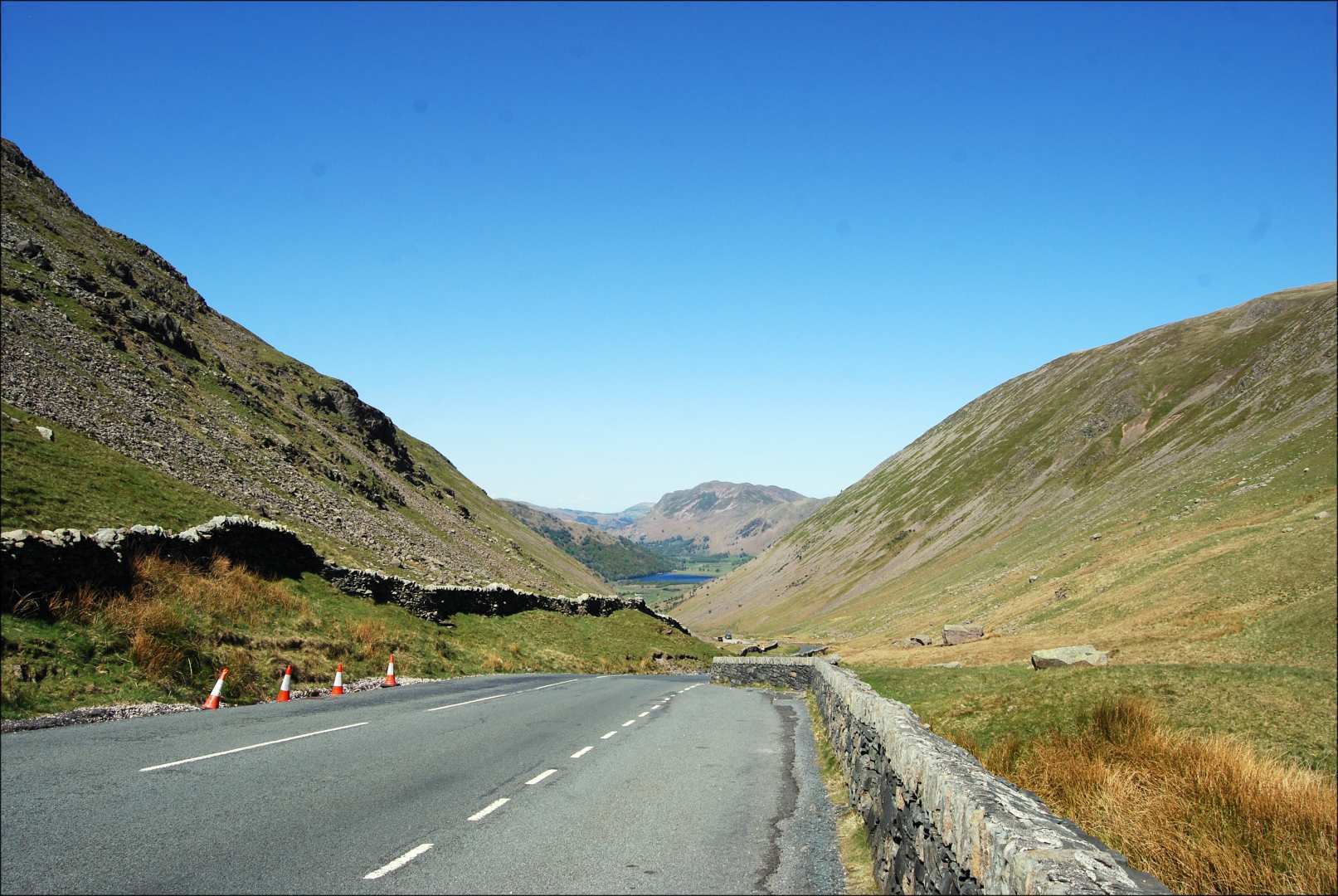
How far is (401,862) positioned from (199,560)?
20.2m

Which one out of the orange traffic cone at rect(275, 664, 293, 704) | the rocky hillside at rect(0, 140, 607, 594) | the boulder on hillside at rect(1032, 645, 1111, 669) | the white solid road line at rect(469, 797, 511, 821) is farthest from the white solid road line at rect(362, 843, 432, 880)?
the boulder on hillside at rect(1032, 645, 1111, 669)

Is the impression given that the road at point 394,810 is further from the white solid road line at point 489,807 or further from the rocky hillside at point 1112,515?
the rocky hillside at point 1112,515

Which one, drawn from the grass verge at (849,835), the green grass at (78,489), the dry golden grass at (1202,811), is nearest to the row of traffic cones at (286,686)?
the green grass at (78,489)

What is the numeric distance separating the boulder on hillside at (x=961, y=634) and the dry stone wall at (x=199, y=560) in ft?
90.9

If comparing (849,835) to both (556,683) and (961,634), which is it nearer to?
(556,683)

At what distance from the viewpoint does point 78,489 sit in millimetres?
26797

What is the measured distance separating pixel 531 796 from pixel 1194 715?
1456cm

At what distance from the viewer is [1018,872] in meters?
4.19

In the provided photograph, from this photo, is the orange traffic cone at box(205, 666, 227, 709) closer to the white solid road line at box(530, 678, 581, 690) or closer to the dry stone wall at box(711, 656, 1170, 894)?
the white solid road line at box(530, 678, 581, 690)

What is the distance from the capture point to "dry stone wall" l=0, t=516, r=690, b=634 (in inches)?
639

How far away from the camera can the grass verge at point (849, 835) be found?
7.70 metres

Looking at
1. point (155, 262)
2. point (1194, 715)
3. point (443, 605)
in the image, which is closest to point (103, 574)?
point (443, 605)

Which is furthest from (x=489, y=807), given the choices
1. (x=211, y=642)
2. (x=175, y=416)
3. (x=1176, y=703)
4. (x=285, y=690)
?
(x=175, y=416)

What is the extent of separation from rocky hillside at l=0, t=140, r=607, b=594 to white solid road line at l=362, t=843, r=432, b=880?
18.7m
